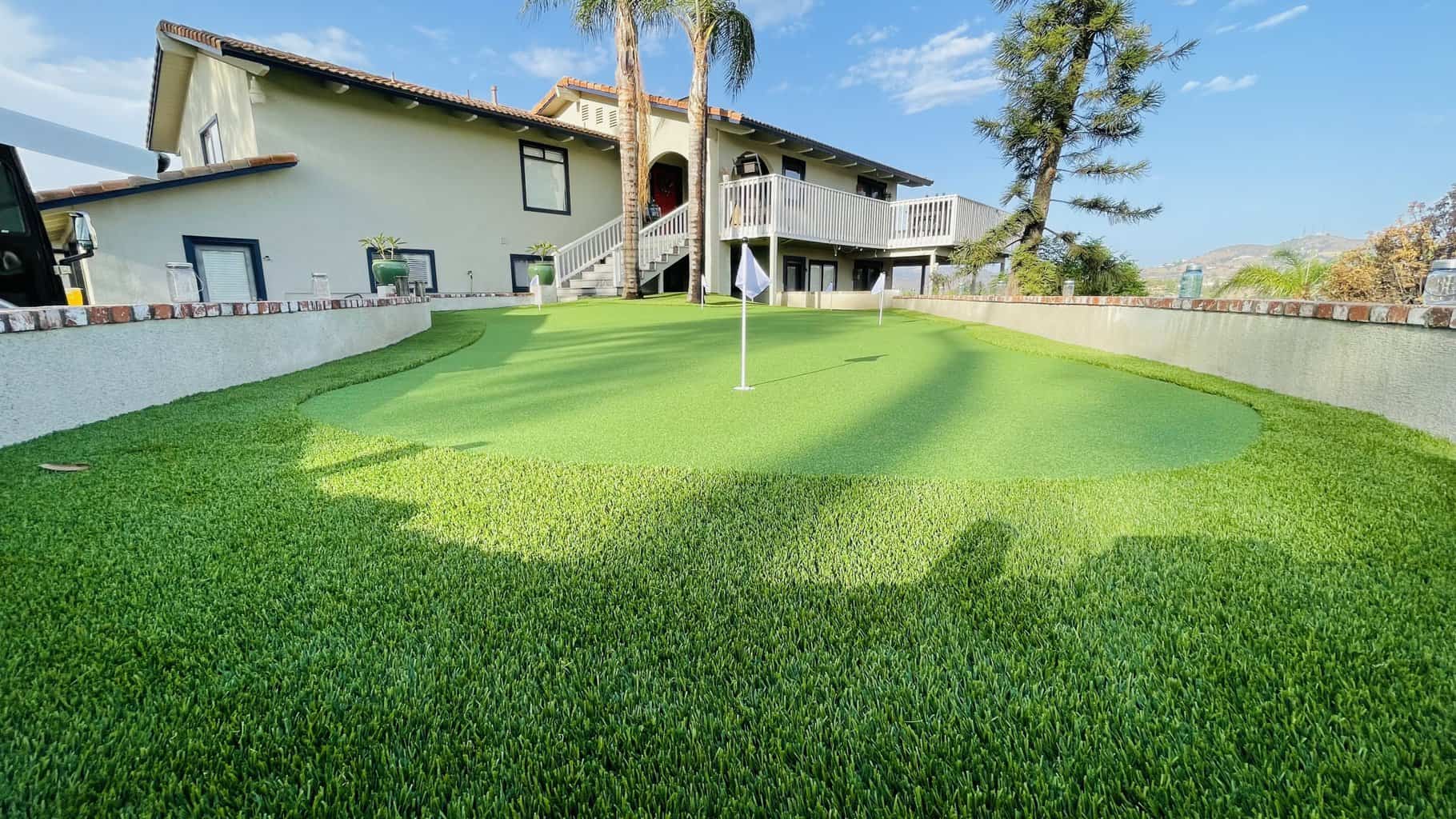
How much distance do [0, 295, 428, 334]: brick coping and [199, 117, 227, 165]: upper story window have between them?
31.3ft

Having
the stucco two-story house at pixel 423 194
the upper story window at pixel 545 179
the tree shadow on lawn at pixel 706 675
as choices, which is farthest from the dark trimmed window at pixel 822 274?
the tree shadow on lawn at pixel 706 675

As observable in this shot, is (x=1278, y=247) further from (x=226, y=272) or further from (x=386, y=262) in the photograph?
(x=226, y=272)

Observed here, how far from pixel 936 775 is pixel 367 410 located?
155 inches

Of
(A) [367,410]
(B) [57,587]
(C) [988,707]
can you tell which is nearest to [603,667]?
(C) [988,707]

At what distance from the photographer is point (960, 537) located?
6.50 ft

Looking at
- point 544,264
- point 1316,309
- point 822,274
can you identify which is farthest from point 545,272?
point 1316,309

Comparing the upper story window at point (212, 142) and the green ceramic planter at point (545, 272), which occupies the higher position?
the upper story window at point (212, 142)

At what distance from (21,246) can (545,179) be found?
35.8 ft

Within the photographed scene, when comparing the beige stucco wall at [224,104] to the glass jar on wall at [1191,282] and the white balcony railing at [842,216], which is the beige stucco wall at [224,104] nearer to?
the white balcony railing at [842,216]

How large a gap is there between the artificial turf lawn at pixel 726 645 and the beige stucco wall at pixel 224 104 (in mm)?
10947

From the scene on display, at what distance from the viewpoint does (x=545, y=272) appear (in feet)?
39.8

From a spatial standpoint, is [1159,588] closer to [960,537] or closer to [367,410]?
[960,537]

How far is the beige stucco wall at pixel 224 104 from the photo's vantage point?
32.5 ft

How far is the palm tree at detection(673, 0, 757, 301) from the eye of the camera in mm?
11477
